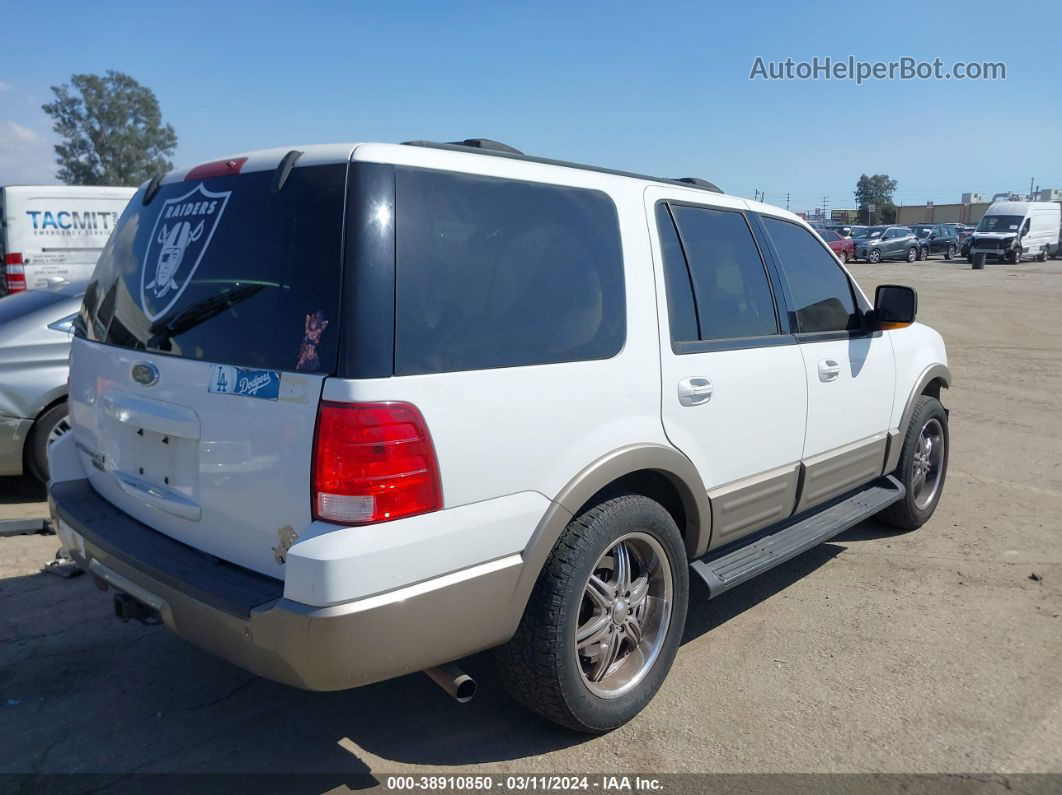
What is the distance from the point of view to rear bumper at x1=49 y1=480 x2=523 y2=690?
7.70ft

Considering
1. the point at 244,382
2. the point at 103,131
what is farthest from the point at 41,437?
the point at 103,131

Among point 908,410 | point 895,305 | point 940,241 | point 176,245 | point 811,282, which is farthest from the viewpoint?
point 940,241

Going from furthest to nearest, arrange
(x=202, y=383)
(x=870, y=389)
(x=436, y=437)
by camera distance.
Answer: (x=870, y=389) < (x=202, y=383) < (x=436, y=437)

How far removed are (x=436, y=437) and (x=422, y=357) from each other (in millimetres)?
239

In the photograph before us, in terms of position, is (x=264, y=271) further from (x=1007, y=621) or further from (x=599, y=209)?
(x=1007, y=621)

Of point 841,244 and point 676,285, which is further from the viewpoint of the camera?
point 841,244

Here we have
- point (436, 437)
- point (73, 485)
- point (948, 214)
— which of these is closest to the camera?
point (436, 437)

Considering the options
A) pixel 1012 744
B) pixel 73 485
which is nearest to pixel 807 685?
pixel 1012 744

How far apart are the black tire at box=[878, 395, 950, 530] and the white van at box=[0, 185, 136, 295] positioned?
9.89 metres

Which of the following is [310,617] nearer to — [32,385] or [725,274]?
[725,274]

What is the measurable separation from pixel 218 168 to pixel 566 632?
2.00 metres

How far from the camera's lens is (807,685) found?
3.53 meters

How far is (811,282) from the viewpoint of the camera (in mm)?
4398

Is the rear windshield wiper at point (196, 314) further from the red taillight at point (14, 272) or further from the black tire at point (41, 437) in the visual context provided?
the red taillight at point (14, 272)
